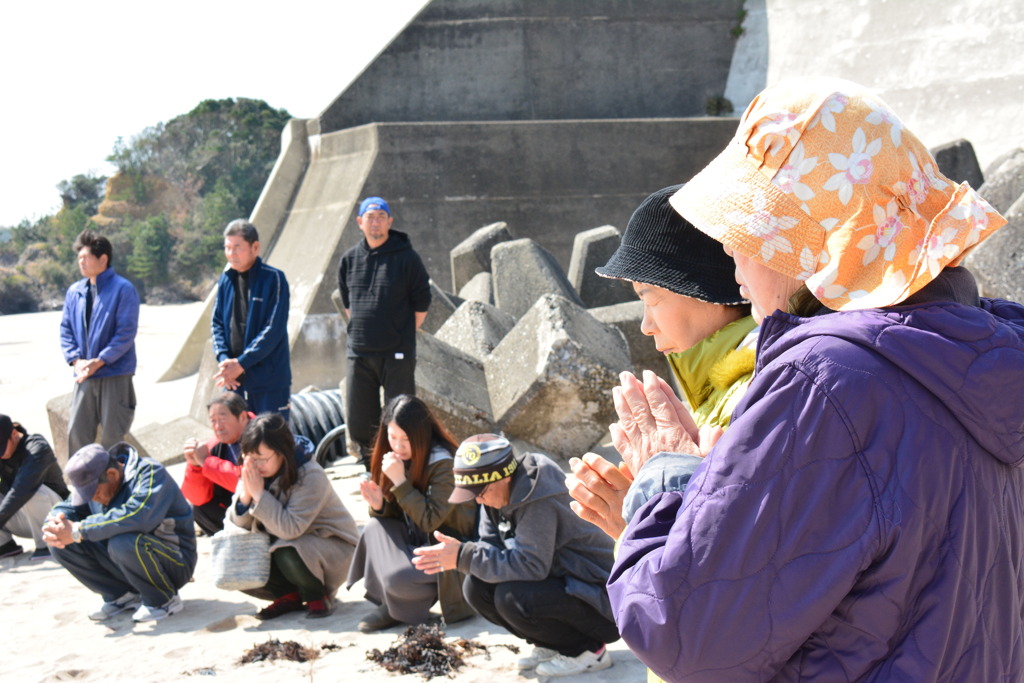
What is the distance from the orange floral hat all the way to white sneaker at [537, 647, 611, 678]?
270cm

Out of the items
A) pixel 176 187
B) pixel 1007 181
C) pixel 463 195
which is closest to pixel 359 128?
pixel 463 195

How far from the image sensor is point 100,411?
669cm

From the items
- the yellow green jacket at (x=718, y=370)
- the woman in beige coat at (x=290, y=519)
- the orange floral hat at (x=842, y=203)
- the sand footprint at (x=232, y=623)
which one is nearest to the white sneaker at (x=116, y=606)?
the sand footprint at (x=232, y=623)

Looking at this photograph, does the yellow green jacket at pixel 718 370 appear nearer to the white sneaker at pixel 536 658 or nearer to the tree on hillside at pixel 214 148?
the white sneaker at pixel 536 658

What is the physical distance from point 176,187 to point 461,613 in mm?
39892

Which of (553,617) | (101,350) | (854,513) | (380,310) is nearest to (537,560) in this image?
(553,617)

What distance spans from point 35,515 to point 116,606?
148 centimetres

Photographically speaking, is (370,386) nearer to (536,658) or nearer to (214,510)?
(214,510)

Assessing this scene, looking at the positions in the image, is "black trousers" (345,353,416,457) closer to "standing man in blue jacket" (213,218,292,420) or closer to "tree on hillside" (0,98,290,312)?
"standing man in blue jacket" (213,218,292,420)

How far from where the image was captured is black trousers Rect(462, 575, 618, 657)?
376 centimetres

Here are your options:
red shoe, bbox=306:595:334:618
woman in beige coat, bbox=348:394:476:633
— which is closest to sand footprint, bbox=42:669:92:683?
red shoe, bbox=306:595:334:618

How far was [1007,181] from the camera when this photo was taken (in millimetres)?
7082

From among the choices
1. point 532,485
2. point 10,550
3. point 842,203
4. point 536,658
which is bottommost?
point 10,550

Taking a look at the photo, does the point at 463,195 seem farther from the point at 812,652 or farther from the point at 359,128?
the point at 812,652
